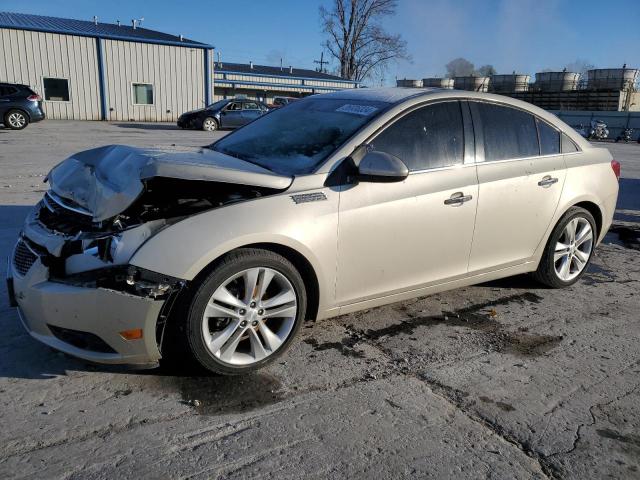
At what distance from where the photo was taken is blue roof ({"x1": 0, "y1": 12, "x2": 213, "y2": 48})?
2595 cm

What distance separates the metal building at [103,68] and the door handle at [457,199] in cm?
2774

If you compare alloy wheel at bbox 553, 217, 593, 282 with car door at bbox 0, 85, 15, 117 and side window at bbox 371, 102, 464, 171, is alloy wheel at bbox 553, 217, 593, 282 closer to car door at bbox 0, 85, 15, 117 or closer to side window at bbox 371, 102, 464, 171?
side window at bbox 371, 102, 464, 171

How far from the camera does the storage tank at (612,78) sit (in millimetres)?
50688

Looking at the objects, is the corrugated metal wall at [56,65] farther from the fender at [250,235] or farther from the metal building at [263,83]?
the fender at [250,235]

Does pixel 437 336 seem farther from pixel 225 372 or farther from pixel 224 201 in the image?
pixel 224 201

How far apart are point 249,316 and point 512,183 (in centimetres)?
228

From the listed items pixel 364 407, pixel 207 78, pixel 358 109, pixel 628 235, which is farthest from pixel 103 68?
pixel 364 407

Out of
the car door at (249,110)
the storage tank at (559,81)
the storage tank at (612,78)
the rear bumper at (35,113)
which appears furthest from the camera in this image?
the storage tank at (559,81)

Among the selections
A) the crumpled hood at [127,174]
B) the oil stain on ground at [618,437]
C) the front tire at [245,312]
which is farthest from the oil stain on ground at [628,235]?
the crumpled hood at [127,174]

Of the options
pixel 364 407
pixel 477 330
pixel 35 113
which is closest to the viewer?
pixel 364 407

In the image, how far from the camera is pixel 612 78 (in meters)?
52.1

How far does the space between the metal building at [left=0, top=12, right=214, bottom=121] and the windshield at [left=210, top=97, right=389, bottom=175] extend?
26438 mm

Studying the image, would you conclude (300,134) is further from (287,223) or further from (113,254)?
(113,254)

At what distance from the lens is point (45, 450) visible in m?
2.29
